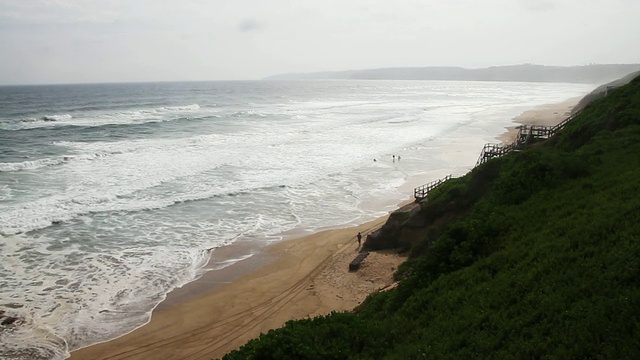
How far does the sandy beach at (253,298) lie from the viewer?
1593cm

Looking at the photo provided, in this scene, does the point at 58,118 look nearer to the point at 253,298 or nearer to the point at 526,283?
the point at 253,298

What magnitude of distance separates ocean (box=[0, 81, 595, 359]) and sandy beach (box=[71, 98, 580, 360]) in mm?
968

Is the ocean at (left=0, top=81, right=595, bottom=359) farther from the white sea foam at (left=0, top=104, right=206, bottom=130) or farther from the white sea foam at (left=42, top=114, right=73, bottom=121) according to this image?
the white sea foam at (left=42, top=114, right=73, bottom=121)

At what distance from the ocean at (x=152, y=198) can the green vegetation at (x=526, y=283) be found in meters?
9.50

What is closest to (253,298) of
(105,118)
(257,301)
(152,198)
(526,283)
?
(257,301)

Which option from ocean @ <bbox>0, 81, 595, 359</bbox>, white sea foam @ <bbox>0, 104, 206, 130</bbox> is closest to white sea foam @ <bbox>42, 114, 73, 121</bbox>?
white sea foam @ <bbox>0, 104, 206, 130</bbox>

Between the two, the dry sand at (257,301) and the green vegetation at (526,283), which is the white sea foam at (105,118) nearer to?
the dry sand at (257,301)

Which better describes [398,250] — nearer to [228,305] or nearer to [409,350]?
[228,305]

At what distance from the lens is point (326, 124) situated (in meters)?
73.2

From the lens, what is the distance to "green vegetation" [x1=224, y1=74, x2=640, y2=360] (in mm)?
8930

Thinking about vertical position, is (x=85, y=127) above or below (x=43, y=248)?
above

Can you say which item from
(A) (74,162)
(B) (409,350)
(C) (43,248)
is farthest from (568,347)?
(A) (74,162)

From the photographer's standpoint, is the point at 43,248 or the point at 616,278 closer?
the point at 616,278

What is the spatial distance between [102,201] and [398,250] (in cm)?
2057
